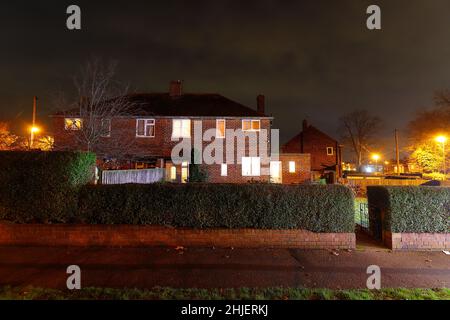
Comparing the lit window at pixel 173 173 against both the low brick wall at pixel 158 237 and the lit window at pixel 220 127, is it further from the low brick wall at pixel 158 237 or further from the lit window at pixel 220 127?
the low brick wall at pixel 158 237

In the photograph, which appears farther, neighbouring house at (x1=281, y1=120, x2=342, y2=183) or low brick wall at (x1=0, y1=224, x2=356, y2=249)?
neighbouring house at (x1=281, y1=120, x2=342, y2=183)

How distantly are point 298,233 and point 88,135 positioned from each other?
13.0 metres

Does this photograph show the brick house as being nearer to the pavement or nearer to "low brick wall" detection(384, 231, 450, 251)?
"low brick wall" detection(384, 231, 450, 251)

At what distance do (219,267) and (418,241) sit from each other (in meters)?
5.81

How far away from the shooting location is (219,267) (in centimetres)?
590

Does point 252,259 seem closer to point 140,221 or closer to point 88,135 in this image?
point 140,221

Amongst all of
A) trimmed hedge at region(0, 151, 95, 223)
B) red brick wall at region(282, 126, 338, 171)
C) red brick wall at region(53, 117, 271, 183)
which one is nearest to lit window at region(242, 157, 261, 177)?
red brick wall at region(53, 117, 271, 183)

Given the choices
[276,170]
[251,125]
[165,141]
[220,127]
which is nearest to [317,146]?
[276,170]

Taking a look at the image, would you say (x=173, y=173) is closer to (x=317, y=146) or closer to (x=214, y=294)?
(x=214, y=294)

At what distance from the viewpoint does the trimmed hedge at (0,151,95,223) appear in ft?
24.7

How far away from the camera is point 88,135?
14961 mm

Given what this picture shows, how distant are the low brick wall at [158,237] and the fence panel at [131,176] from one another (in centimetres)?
490

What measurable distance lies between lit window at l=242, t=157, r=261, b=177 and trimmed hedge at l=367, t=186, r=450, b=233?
50.7 feet
